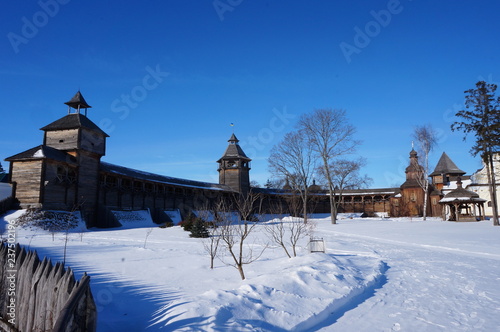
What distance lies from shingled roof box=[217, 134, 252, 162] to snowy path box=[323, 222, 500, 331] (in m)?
34.0

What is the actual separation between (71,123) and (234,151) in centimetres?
2179

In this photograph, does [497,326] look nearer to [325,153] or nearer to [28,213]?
[28,213]

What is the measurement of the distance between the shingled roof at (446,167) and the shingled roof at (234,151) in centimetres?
2817

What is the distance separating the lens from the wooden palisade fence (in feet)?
11.6

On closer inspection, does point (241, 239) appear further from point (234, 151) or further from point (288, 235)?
point (234, 151)

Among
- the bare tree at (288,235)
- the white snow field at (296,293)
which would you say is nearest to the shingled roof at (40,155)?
the white snow field at (296,293)

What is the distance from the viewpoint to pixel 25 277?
4.74 metres

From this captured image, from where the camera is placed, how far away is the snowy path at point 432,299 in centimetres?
534

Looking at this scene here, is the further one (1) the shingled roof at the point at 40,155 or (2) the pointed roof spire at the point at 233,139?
(2) the pointed roof spire at the point at 233,139

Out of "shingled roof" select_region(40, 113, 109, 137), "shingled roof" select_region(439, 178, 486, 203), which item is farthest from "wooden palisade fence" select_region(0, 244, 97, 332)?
"shingled roof" select_region(439, 178, 486, 203)

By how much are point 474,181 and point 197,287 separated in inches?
1947

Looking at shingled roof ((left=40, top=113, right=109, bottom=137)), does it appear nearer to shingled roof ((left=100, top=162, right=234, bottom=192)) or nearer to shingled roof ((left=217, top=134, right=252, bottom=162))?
shingled roof ((left=100, top=162, right=234, bottom=192))

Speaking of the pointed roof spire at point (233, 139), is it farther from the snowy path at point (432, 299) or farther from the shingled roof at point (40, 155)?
the snowy path at point (432, 299)

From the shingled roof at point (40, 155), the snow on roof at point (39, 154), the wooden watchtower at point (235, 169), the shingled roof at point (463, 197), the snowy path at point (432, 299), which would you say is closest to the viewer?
the snowy path at point (432, 299)
